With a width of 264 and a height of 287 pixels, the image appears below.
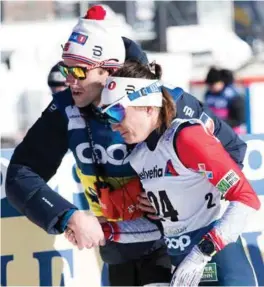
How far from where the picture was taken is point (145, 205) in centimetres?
394

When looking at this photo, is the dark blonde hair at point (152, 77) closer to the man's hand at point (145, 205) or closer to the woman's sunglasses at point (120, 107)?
the woman's sunglasses at point (120, 107)

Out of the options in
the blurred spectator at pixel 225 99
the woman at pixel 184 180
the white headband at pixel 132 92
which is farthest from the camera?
the blurred spectator at pixel 225 99

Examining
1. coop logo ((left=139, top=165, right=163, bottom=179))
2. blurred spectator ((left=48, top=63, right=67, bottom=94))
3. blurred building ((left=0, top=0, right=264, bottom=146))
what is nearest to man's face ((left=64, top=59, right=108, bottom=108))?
coop logo ((left=139, top=165, right=163, bottom=179))

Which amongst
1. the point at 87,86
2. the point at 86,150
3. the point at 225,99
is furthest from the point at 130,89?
the point at 225,99

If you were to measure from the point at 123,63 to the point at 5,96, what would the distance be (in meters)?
12.7

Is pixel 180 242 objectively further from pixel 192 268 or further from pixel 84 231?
pixel 84 231

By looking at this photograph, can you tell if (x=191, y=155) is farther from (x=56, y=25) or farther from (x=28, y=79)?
(x=56, y=25)

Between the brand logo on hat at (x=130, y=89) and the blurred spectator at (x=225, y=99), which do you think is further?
the blurred spectator at (x=225, y=99)

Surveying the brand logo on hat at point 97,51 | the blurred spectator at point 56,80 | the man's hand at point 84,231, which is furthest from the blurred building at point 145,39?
the man's hand at point 84,231

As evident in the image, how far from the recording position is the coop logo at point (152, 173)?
370 centimetres

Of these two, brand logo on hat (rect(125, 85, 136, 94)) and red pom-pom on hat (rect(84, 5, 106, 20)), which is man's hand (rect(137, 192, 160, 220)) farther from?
red pom-pom on hat (rect(84, 5, 106, 20))

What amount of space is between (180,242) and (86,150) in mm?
644

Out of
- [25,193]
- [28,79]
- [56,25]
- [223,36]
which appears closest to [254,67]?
[223,36]

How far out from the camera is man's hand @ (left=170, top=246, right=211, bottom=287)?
140 inches
